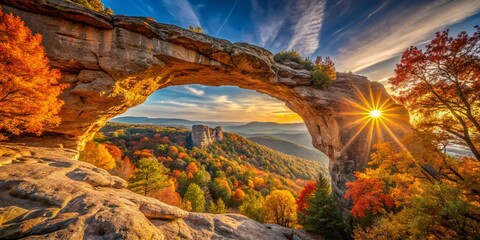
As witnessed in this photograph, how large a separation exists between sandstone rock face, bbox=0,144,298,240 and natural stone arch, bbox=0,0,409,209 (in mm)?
6796

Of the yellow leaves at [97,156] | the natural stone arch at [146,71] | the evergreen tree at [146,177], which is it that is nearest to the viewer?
the natural stone arch at [146,71]

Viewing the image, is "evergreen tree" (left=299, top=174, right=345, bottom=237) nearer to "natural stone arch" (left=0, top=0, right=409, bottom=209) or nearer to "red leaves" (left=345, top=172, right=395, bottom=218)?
"natural stone arch" (left=0, top=0, right=409, bottom=209)

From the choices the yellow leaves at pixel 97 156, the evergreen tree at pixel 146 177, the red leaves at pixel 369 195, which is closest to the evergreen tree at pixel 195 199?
the evergreen tree at pixel 146 177

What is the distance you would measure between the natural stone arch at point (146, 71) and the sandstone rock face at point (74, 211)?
6.80 metres

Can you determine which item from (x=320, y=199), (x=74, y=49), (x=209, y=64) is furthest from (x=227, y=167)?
(x=74, y=49)

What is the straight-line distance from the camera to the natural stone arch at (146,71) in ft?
42.4

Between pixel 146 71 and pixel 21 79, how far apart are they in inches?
291

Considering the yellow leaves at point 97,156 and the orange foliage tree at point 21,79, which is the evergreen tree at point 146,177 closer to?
the yellow leaves at point 97,156

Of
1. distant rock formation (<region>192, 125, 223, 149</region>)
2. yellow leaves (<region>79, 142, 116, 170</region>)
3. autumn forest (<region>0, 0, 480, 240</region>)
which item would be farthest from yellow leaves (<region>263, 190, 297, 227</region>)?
distant rock formation (<region>192, 125, 223, 149</region>)

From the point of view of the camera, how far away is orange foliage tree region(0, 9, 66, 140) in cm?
949

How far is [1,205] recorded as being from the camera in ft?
18.7

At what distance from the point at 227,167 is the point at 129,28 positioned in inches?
2835

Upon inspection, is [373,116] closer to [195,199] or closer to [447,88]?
[447,88]

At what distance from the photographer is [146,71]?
1572cm
